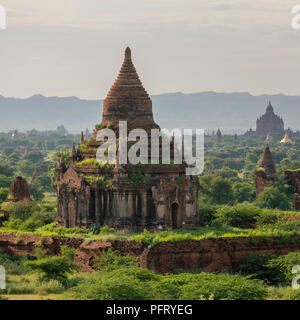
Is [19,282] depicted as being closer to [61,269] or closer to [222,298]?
[61,269]

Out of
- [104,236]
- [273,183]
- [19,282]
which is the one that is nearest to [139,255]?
[104,236]

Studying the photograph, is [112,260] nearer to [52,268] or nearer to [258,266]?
[52,268]

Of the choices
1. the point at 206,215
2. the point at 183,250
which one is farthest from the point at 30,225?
the point at 183,250

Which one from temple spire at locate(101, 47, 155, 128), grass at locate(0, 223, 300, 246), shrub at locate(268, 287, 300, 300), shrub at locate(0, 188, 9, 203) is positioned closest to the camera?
shrub at locate(268, 287, 300, 300)

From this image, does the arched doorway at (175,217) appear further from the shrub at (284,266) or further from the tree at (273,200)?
the tree at (273,200)

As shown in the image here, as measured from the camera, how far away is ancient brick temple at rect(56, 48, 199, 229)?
3638cm

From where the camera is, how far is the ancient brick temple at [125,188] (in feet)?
119

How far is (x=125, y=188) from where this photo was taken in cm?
3634

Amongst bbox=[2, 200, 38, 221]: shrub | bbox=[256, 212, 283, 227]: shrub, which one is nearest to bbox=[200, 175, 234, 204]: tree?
bbox=[256, 212, 283, 227]: shrub

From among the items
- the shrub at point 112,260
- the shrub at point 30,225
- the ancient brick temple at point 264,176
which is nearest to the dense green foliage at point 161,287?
the shrub at point 112,260

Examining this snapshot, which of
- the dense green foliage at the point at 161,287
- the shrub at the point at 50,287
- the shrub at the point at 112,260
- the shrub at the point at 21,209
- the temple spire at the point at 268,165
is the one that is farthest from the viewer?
the temple spire at the point at 268,165

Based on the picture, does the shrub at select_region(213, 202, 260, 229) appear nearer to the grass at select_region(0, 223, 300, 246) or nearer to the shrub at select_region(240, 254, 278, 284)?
the grass at select_region(0, 223, 300, 246)
